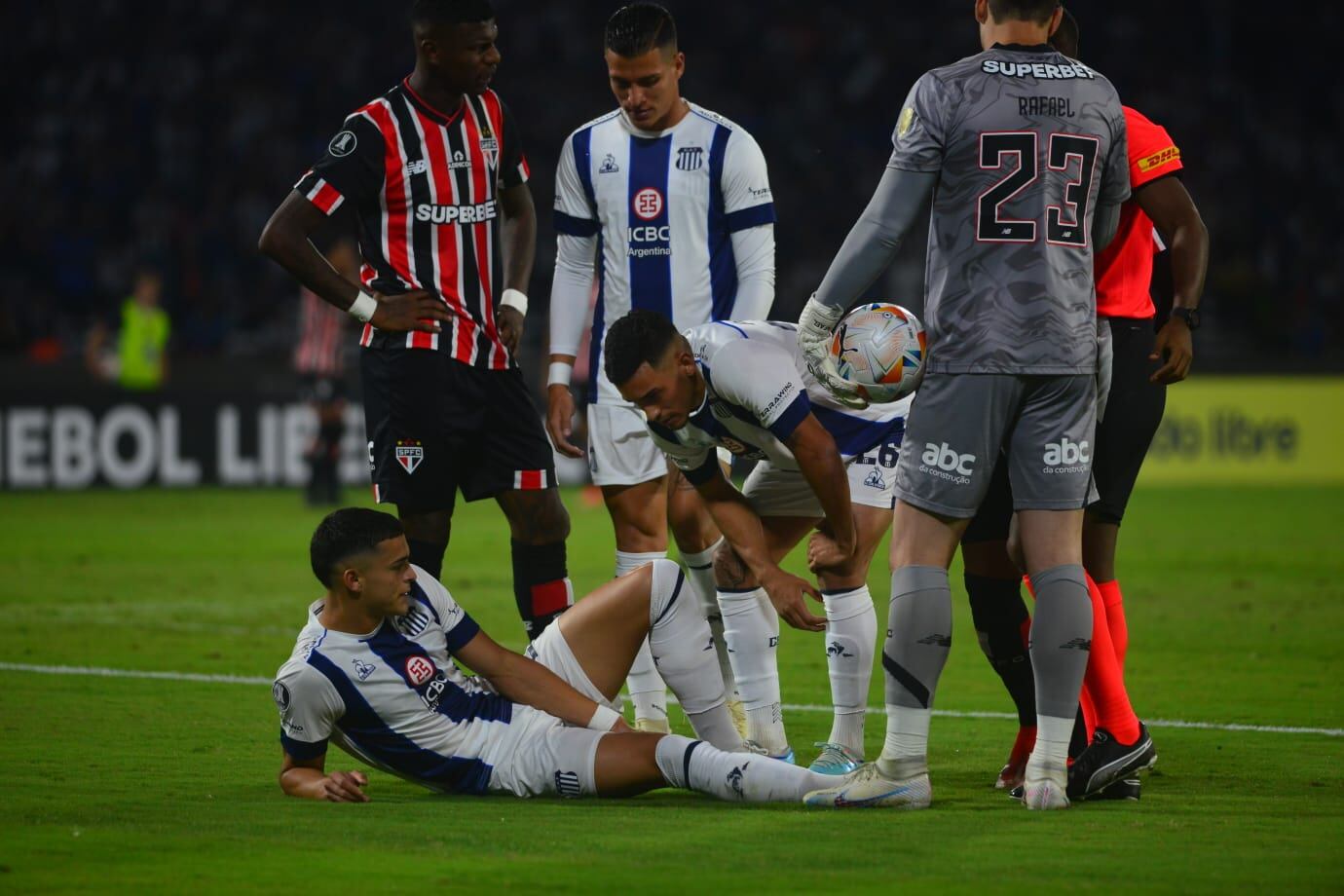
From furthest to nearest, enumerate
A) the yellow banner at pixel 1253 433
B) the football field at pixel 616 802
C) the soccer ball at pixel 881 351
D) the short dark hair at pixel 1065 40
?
the yellow banner at pixel 1253 433
the short dark hair at pixel 1065 40
the soccer ball at pixel 881 351
the football field at pixel 616 802

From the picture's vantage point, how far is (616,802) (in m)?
4.98

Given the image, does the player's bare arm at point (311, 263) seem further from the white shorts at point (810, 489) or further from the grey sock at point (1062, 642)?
the grey sock at point (1062, 642)

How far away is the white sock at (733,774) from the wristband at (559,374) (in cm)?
202

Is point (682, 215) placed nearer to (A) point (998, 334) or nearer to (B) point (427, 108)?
(B) point (427, 108)

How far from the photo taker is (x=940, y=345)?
4.80m

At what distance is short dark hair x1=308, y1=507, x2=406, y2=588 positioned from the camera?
4.89 meters

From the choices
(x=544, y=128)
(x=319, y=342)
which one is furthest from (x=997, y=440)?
(x=544, y=128)

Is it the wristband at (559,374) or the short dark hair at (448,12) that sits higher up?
the short dark hair at (448,12)

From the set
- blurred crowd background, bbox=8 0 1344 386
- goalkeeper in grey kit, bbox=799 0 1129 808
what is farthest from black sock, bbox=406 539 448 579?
blurred crowd background, bbox=8 0 1344 386

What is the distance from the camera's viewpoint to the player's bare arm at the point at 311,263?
236 inches

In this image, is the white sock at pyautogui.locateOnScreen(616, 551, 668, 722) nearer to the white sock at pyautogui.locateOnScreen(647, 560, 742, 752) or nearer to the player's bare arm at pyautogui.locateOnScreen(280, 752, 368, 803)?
the white sock at pyautogui.locateOnScreen(647, 560, 742, 752)

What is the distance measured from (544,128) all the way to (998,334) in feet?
62.1

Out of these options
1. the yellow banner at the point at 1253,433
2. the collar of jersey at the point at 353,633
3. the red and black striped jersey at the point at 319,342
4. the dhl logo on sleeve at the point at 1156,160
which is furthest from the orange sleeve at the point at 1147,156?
the yellow banner at the point at 1253,433

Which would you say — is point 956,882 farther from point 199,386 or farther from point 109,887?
point 199,386
